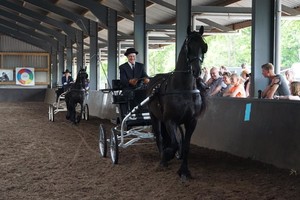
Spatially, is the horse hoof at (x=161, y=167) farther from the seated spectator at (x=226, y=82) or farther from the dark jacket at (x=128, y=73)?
the seated spectator at (x=226, y=82)

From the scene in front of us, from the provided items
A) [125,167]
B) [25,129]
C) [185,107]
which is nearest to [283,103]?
[185,107]

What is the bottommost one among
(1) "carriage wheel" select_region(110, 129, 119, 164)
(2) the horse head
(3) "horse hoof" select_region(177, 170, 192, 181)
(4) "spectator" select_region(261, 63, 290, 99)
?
(3) "horse hoof" select_region(177, 170, 192, 181)

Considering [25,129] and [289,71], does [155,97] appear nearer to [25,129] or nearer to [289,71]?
[289,71]

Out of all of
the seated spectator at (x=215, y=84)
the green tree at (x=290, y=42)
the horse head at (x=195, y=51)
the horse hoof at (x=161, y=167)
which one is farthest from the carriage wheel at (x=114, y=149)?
the green tree at (x=290, y=42)

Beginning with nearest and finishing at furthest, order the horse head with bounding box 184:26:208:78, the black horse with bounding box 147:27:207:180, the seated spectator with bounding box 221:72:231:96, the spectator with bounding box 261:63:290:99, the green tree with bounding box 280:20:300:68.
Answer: the horse head with bounding box 184:26:208:78 → the black horse with bounding box 147:27:207:180 → the spectator with bounding box 261:63:290:99 → the seated spectator with bounding box 221:72:231:96 → the green tree with bounding box 280:20:300:68

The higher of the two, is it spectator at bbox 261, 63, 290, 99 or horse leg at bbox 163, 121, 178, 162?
spectator at bbox 261, 63, 290, 99

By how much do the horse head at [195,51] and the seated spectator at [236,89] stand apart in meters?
4.52

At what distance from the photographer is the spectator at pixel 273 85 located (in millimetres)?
8508

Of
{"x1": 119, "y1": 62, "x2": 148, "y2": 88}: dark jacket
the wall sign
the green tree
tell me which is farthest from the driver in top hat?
the wall sign

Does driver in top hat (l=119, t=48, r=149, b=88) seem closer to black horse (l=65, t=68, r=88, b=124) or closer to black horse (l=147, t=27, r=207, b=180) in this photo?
black horse (l=147, t=27, r=207, b=180)

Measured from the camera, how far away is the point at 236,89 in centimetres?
1082

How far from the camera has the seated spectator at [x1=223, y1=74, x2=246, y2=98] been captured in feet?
35.4

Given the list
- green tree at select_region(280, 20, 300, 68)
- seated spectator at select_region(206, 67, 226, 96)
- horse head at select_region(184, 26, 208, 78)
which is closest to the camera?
horse head at select_region(184, 26, 208, 78)

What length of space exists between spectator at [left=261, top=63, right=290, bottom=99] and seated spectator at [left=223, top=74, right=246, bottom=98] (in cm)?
203
